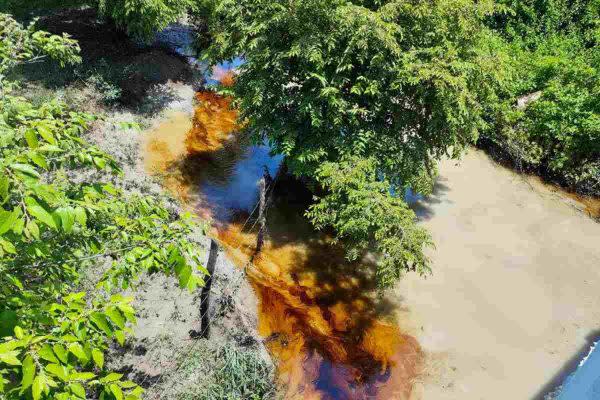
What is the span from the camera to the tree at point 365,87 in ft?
27.9

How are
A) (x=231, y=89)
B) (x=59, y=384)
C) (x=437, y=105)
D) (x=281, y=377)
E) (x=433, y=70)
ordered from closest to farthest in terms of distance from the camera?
(x=59, y=384), (x=281, y=377), (x=433, y=70), (x=437, y=105), (x=231, y=89)

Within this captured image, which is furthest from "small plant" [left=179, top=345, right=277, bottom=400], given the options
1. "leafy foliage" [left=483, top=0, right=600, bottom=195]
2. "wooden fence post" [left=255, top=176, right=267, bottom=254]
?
"leafy foliage" [left=483, top=0, right=600, bottom=195]

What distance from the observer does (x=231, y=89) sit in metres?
10.5

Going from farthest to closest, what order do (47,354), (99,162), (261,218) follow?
(261,218) < (99,162) < (47,354)

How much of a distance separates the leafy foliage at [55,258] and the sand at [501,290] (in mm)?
6347

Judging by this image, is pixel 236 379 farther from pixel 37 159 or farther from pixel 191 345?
pixel 37 159

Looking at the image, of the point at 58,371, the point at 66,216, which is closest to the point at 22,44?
the point at 66,216

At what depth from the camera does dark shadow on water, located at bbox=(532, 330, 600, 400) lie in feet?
27.4

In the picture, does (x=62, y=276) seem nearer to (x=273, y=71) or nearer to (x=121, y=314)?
(x=121, y=314)

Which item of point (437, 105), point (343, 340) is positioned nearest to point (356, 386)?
point (343, 340)

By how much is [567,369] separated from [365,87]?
654 cm

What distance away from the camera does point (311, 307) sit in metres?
9.41

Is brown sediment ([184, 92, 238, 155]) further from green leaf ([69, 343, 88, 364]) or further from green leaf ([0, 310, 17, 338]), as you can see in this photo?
green leaf ([69, 343, 88, 364])

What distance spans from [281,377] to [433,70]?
5.94 metres
